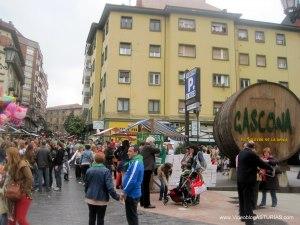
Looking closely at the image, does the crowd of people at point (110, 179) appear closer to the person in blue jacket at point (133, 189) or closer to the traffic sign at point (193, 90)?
the person in blue jacket at point (133, 189)

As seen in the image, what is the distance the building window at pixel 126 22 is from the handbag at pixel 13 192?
35.7 meters

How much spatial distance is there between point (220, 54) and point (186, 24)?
14.2 ft

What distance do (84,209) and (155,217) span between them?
2075mm

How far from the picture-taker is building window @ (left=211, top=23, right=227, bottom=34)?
43188 millimetres

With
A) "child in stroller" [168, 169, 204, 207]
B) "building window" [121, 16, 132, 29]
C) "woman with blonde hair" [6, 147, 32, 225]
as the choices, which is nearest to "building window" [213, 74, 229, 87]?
"building window" [121, 16, 132, 29]

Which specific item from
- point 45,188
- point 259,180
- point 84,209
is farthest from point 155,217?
point 45,188

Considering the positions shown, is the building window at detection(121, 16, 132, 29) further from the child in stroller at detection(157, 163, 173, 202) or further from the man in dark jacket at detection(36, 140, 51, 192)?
the child in stroller at detection(157, 163, 173, 202)

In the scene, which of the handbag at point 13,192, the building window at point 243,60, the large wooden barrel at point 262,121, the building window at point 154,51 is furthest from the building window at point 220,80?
the handbag at point 13,192

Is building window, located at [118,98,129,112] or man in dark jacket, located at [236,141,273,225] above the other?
building window, located at [118,98,129,112]

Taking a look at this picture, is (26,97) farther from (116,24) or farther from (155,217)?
(155,217)

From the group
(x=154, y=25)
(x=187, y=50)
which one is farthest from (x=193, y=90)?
(x=154, y=25)

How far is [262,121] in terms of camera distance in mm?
14758

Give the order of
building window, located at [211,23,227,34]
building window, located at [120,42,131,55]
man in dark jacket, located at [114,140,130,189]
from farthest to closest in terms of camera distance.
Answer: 1. building window, located at [211,23,227,34]
2. building window, located at [120,42,131,55]
3. man in dark jacket, located at [114,140,130,189]

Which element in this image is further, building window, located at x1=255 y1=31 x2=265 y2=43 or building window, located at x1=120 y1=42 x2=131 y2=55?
building window, located at x1=255 y1=31 x2=265 y2=43
